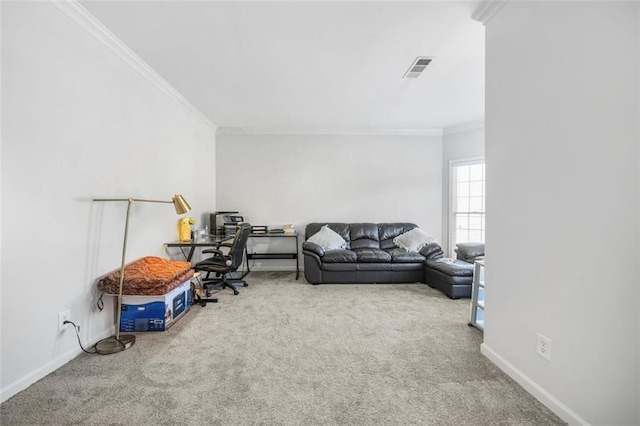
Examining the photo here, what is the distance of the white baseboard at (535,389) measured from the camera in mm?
1549

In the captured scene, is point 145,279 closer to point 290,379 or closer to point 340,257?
point 290,379

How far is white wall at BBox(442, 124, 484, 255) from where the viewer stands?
5.07 m

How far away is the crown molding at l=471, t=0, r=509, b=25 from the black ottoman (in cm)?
279

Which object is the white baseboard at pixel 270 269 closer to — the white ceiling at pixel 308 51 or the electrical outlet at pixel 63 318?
the white ceiling at pixel 308 51

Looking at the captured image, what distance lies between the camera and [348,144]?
5676 mm

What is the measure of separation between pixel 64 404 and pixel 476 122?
238 inches

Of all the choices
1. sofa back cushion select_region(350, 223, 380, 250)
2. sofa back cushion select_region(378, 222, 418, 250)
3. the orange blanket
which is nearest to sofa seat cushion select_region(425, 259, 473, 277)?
sofa back cushion select_region(378, 222, 418, 250)

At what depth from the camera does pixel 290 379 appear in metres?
2.00

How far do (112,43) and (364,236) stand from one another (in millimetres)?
4262

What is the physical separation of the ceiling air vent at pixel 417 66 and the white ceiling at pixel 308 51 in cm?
8

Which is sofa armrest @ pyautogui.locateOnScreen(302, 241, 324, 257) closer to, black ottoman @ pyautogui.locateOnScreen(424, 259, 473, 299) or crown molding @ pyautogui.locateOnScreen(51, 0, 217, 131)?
black ottoman @ pyautogui.locateOnScreen(424, 259, 473, 299)

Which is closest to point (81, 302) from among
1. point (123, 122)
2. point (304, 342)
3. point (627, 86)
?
point (123, 122)

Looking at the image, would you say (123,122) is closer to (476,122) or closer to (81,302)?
(81,302)

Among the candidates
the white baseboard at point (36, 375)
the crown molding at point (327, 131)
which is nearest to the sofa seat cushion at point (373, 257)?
the crown molding at point (327, 131)
